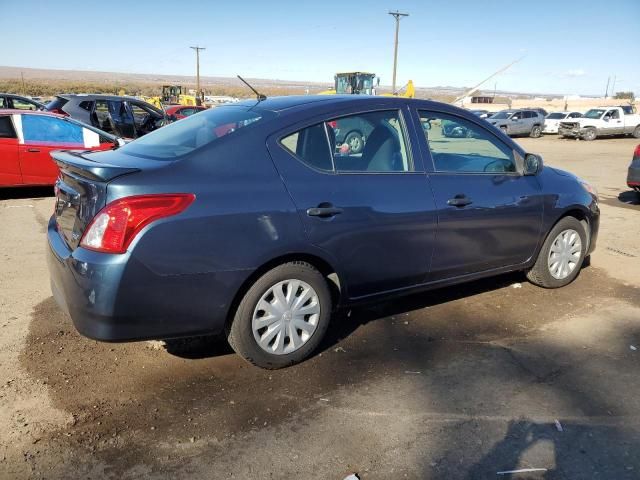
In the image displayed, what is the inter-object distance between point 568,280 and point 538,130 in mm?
29090

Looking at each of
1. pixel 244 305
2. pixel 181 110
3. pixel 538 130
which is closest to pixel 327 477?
pixel 244 305

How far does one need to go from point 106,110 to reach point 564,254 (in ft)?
36.6

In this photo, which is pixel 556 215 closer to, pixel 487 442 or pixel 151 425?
pixel 487 442

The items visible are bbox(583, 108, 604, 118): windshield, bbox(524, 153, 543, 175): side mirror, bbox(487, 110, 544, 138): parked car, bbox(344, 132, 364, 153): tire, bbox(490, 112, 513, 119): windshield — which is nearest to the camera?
bbox(344, 132, 364, 153): tire

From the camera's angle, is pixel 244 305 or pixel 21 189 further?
pixel 21 189

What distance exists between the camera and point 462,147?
164 inches

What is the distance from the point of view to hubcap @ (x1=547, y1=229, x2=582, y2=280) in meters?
4.76

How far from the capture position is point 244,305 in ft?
10.2

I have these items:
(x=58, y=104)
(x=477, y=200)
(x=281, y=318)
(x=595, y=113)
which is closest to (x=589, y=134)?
(x=595, y=113)

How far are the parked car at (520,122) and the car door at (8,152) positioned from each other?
2656 centimetres

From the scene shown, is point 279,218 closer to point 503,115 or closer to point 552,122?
point 503,115

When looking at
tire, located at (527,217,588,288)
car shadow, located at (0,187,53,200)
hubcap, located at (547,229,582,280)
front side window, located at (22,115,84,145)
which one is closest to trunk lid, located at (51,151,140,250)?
tire, located at (527,217,588,288)

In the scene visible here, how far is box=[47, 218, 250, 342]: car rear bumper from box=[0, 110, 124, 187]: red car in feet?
19.7

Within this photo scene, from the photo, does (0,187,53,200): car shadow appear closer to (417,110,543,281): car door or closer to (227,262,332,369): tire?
(227,262,332,369): tire
